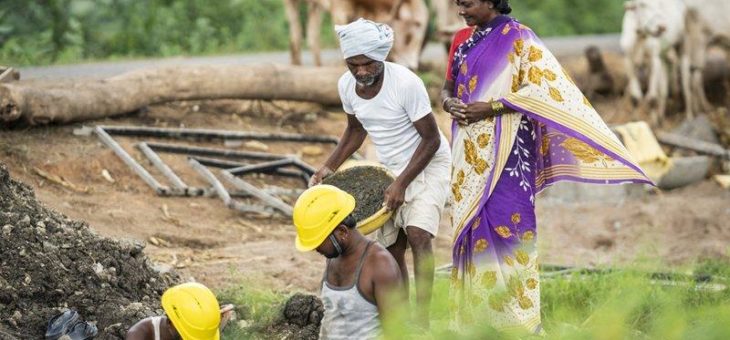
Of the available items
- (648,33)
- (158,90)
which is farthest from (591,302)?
(648,33)

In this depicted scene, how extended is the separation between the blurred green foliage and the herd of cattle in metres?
2.84

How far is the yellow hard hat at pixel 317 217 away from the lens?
16.8 feet

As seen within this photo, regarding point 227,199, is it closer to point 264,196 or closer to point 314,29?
point 264,196

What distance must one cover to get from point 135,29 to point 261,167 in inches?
325

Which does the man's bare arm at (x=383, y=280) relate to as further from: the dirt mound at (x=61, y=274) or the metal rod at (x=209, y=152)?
the metal rod at (x=209, y=152)

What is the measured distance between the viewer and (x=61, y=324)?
564 centimetres

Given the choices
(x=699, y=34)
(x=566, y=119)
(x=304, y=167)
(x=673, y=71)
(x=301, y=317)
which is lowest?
(x=673, y=71)

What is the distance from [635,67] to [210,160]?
650 centimetres

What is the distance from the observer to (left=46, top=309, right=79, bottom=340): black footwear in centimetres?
559

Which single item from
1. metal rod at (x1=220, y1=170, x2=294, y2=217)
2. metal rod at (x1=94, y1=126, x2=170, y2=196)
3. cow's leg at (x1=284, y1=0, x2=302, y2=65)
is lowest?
cow's leg at (x1=284, y1=0, x2=302, y2=65)

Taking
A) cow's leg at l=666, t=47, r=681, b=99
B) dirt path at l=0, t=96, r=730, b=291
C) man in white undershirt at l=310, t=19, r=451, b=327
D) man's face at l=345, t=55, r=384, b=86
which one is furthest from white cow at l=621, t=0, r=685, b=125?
man's face at l=345, t=55, r=384, b=86

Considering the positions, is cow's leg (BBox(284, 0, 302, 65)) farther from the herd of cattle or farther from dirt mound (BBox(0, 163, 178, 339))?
dirt mound (BBox(0, 163, 178, 339))

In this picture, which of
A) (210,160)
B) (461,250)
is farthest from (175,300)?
(210,160)

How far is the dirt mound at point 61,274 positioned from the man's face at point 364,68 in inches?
55.1
